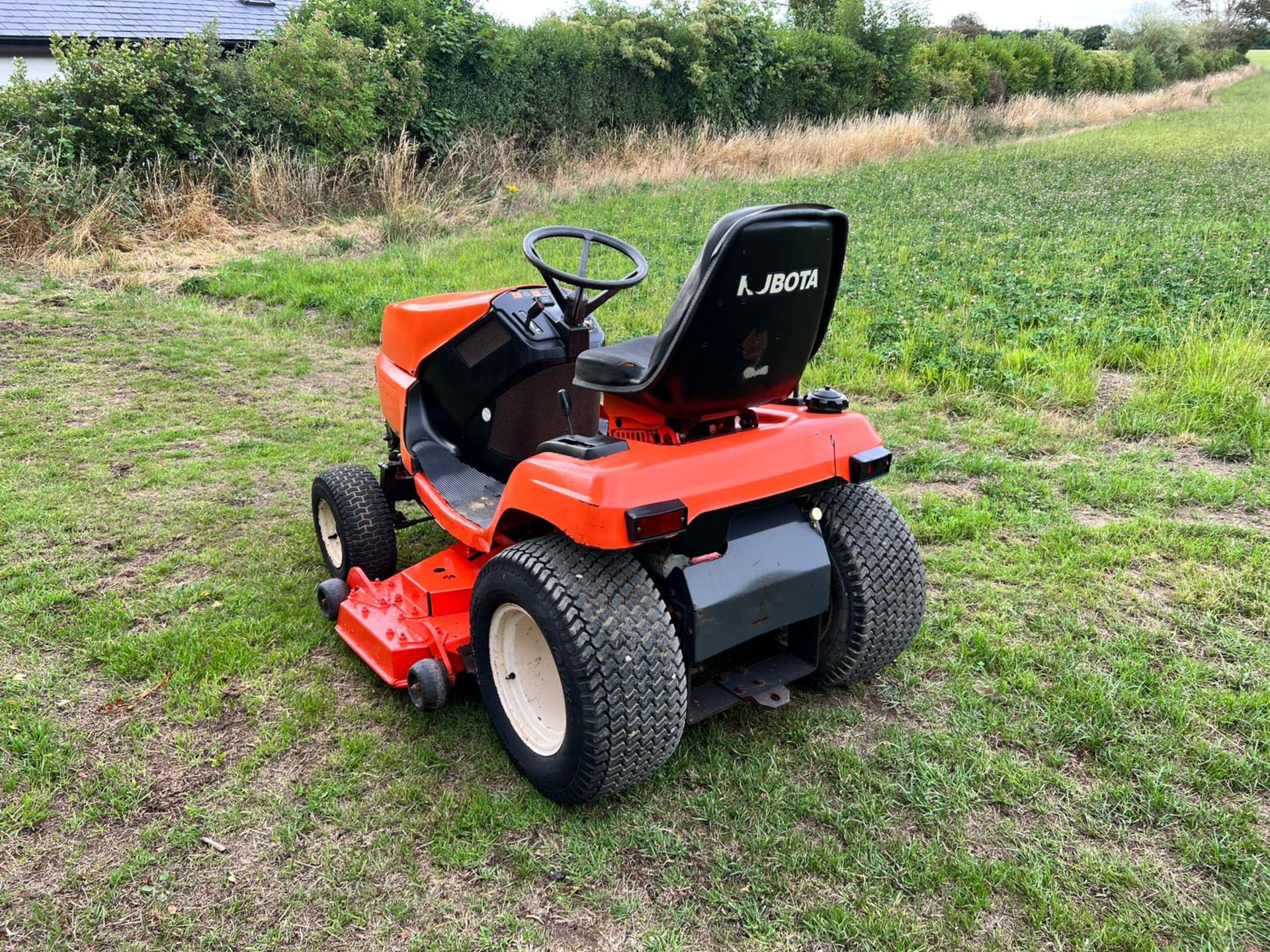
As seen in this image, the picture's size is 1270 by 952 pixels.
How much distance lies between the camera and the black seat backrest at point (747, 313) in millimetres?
2088

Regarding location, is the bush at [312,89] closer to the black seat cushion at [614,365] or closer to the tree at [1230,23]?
the black seat cushion at [614,365]

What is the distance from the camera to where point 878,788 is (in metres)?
2.45

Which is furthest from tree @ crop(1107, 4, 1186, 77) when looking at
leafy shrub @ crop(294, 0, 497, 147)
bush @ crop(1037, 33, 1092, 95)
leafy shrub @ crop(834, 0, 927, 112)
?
leafy shrub @ crop(294, 0, 497, 147)

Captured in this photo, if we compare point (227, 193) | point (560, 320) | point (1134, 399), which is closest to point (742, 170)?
point (227, 193)

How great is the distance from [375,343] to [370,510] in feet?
12.6

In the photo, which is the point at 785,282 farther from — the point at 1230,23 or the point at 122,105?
the point at 1230,23

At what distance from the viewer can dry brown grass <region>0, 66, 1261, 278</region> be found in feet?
30.4

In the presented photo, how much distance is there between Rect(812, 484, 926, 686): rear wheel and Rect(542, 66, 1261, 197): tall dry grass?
10522mm

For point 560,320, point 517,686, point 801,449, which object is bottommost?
point 517,686

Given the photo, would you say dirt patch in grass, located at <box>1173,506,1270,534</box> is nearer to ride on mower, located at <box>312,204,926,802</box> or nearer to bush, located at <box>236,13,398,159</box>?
ride on mower, located at <box>312,204,926,802</box>

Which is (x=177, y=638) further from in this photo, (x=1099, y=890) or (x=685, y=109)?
(x=685, y=109)

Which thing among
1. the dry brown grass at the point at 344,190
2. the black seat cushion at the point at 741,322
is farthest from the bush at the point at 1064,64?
the black seat cushion at the point at 741,322

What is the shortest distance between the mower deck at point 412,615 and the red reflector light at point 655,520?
0.94 m

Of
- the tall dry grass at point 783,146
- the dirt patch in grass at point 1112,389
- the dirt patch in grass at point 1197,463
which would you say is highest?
the tall dry grass at point 783,146
